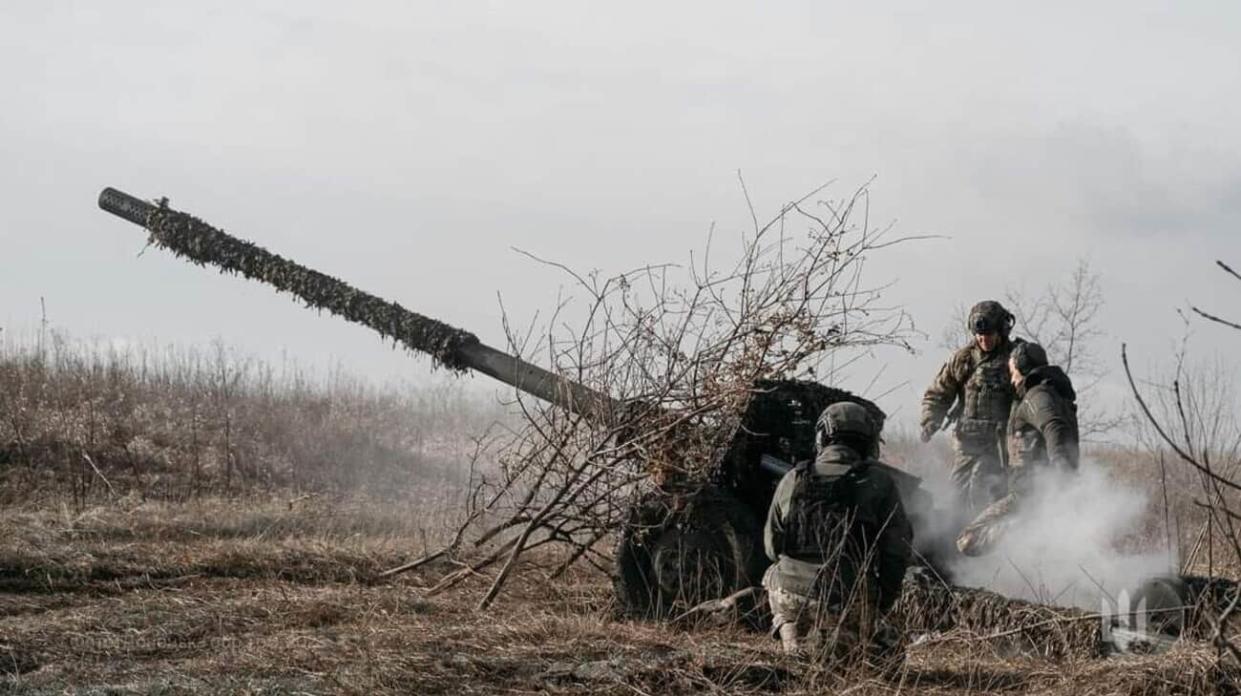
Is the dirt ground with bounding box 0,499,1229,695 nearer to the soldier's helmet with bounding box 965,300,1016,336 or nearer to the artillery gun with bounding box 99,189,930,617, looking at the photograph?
the artillery gun with bounding box 99,189,930,617

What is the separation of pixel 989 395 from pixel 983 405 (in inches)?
3.4

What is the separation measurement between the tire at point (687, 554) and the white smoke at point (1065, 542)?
144cm

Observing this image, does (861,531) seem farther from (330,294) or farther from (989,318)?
(330,294)

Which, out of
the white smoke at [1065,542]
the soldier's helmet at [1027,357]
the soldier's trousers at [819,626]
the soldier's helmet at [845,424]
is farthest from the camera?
the soldier's helmet at [1027,357]

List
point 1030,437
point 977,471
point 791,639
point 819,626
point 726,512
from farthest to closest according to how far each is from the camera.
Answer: point 977,471 < point 1030,437 < point 726,512 < point 791,639 < point 819,626

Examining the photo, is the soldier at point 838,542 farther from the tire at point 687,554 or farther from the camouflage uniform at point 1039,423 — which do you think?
the camouflage uniform at point 1039,423

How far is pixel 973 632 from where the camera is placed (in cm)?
810

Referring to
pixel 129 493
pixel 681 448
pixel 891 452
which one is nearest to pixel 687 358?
pixel 681 448

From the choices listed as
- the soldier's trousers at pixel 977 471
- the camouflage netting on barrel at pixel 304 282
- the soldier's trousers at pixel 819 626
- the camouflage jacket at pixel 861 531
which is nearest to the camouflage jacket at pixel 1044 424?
the soldier's trousers at pixel 977 471

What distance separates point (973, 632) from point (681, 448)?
2287 millimetres

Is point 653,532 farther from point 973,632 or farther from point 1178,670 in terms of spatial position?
point 1178,670

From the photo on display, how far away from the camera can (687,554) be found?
31.1 feet

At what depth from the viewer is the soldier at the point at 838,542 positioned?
294 inches

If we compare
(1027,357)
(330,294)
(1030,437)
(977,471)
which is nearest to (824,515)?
(1030,437)
